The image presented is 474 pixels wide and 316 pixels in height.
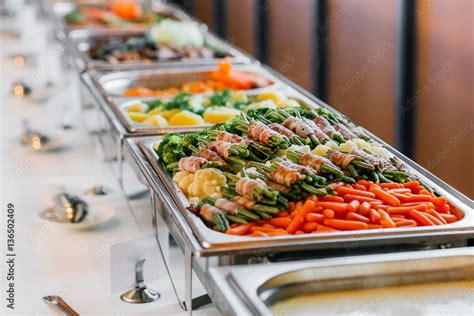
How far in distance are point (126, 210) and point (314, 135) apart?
0.77 meters

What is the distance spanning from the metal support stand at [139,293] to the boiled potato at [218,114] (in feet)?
3.09

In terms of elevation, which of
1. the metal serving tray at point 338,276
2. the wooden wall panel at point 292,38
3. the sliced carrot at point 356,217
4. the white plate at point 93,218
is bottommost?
the wooden wall panel at point 292,38

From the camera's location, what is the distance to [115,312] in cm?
217

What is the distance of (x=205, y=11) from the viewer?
852cm

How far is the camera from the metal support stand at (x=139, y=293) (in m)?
2.23

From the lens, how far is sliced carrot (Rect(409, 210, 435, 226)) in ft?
6.70

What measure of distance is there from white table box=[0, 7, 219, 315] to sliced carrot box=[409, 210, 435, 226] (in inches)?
20.7

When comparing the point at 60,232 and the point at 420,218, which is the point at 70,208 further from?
the point at 420,218

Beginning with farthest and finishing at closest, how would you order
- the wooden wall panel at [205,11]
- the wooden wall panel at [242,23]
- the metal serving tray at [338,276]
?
the wooden wall panel at [205,11] → the wooden wall panel at [242,23] → the metal serving tray at [338,276]

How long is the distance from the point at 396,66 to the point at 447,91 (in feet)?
1.21

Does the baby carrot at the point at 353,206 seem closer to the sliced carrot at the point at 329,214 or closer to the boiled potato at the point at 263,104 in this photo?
the sliced carrot at the point at 329,214

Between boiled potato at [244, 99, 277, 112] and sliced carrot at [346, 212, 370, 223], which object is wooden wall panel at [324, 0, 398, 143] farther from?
sliced carrot at [346, 212, 370, 223]

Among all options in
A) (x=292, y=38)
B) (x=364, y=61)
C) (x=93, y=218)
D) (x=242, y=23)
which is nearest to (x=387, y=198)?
(x=93, y=218)

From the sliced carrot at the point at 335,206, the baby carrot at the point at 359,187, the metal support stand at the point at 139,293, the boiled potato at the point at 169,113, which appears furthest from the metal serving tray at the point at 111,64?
the sliced carrot at the point at 335,206
